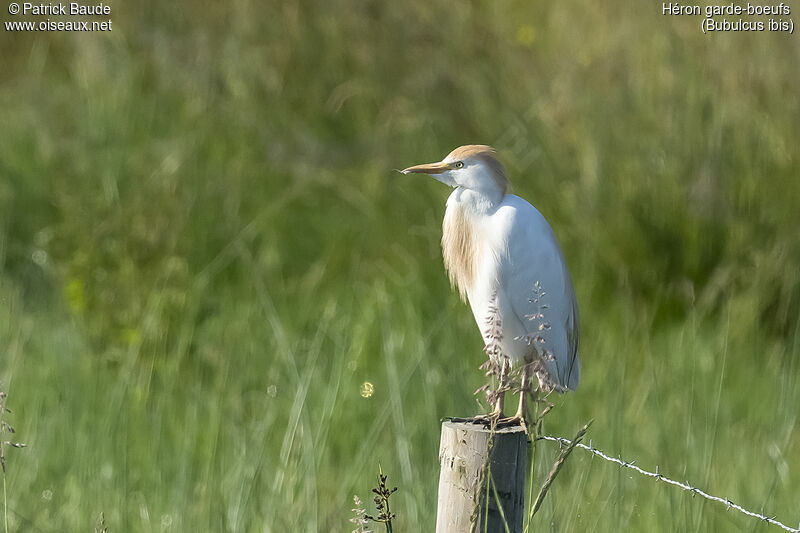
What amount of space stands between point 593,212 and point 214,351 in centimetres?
201

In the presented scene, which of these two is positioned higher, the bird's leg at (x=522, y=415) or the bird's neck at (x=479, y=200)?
the bird's neck at (x=479, y=200)

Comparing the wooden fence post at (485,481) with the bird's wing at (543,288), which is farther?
the bird's wing at (543,288)

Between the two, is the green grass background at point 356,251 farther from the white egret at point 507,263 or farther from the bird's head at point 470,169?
the bird's head at point 470,169

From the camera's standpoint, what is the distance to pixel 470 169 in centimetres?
220

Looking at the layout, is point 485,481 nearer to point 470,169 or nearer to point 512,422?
point 512,422

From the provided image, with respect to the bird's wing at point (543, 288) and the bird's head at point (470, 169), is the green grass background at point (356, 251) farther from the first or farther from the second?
the bird's head at point (470, 169)

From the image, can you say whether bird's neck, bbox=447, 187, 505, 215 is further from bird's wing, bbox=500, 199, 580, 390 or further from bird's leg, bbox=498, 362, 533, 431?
bird's leg, bbox=498, 362, 533, 431

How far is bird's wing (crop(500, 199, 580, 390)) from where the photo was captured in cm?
225

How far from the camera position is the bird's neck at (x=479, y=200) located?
2258 millimetres

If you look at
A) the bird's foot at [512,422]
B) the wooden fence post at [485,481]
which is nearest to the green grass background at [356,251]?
the bird's foot at [512,422]

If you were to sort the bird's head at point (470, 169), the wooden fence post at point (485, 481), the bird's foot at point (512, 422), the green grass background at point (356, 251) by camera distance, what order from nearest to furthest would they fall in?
the wooden fence post at point (485, 481)
the bird's foot at point (512, 422)
the bird's head at point (470, 169)
the green grass background at point (356, 251)

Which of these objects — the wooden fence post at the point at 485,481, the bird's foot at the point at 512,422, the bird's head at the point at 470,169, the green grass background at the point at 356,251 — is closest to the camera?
the wooden fence post at the point at 485,481

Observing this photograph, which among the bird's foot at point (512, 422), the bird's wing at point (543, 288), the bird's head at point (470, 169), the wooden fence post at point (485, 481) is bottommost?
the wooden fence post at point (485, 481)

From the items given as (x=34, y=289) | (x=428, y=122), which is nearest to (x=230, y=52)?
(x=428, y=122)
